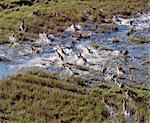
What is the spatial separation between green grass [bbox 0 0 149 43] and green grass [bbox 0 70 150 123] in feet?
43.1

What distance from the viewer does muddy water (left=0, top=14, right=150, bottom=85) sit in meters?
32.1

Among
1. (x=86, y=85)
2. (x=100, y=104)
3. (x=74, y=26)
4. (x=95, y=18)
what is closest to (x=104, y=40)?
(x=74, y=26)

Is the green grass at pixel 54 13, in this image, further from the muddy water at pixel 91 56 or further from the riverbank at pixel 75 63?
the muddy water at pixel 91 56

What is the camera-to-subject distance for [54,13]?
5078 cm

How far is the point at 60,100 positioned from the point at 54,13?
25252mm

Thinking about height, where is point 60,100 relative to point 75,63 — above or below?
above

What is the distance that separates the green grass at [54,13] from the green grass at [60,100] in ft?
43.1

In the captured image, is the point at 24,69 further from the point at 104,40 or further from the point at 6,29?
the point at 6,29

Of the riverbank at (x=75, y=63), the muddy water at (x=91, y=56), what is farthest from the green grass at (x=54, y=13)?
the muddy water at (x=91, y=56)

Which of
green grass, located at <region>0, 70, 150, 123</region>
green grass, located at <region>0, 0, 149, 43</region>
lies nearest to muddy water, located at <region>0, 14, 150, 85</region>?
green grass, located at <region>0, 70, 150, 123</region>

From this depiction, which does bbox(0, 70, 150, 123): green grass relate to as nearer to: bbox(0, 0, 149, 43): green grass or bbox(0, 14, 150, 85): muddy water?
bbox(0, 14, 150, 85): muddy water

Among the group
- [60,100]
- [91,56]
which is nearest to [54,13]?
[91,56]

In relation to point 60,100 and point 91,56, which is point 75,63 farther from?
point 60,100

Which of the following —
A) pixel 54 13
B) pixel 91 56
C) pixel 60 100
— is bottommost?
pixel 54 13
